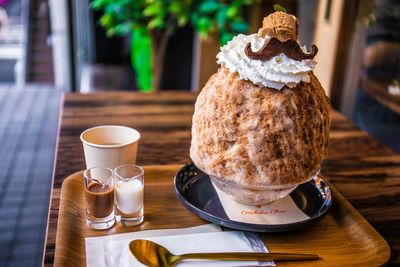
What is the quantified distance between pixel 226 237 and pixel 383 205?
0.42 m

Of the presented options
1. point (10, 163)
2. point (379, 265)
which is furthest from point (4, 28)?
point (379, 265)

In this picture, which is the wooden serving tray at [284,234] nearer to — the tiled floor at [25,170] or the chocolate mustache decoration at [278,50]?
the chocolate mustache decoration at [278,50]

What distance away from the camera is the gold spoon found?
74 centimetres

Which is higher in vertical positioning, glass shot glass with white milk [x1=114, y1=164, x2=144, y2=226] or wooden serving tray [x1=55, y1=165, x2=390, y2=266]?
glass shot glass with white milk [x1=114, y1=164, x2=144, y2=226]

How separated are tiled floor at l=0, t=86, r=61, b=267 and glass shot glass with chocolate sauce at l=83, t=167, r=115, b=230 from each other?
2.98 ft

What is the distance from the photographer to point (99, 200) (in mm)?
826

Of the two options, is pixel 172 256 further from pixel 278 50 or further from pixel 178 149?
pixel 178 149

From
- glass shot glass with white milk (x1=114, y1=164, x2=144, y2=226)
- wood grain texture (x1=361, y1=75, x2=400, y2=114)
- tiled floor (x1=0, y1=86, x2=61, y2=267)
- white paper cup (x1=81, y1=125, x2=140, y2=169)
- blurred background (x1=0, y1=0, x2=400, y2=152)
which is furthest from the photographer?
blurred background (x1=0, y1=0, x2=400, y2=152)

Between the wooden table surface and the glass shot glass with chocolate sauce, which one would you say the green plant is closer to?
the wooden table surface

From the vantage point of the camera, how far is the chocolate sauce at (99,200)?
825mm

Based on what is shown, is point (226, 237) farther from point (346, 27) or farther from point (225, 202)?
point (346, 27)

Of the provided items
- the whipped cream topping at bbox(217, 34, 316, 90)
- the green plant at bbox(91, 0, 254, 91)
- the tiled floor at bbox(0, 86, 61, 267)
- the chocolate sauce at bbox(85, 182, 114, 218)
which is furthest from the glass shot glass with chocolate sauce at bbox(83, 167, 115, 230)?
the green plant at bbox(91, 0, 254, 91)

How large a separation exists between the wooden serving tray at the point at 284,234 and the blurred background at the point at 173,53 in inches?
34.0

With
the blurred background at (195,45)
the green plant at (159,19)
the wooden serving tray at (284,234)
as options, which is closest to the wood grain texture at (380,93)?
the blurred background at (195,45)
